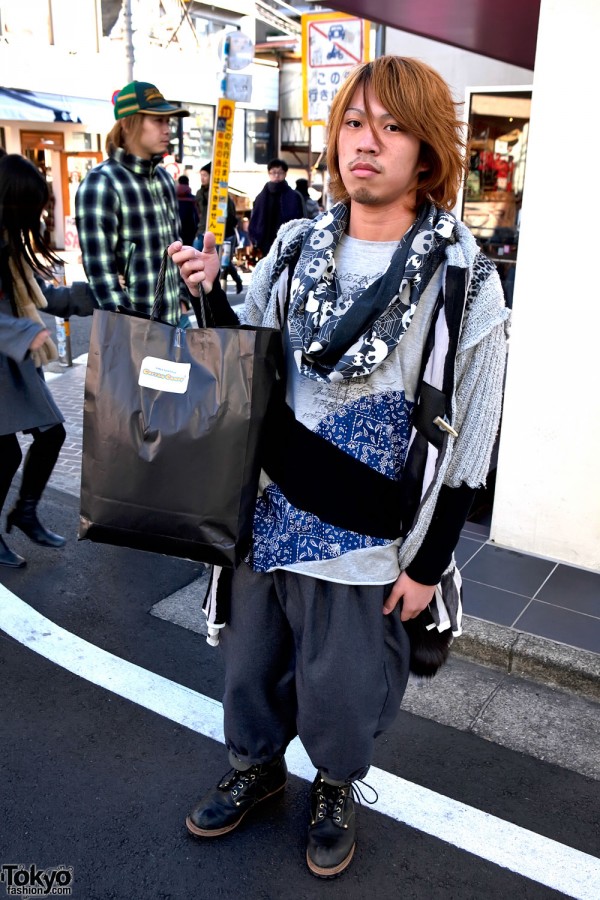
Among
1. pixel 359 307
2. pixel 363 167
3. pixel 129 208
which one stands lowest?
pixel 359 307

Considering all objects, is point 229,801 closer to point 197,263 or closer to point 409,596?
point 409,596

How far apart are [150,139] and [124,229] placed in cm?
44

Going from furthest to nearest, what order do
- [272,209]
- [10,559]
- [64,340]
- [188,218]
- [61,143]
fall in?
[61,143] → [188,218] → [272,209] → [64,340] → [10,559]

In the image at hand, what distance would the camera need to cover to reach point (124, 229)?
12.7 ft

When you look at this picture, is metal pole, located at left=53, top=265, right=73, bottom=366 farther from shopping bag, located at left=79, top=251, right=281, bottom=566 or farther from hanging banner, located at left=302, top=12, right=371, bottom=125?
shopping bag, located at left=79, top=251, right=281, bottom=566

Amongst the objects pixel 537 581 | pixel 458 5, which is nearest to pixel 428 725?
pixel 537 581

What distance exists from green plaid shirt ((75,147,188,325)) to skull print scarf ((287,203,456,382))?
2080mm

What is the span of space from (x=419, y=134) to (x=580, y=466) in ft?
7.92

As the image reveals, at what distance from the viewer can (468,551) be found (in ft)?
13.7

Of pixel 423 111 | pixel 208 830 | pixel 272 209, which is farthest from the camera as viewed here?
pixel 272 209

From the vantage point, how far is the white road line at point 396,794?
7.52ft

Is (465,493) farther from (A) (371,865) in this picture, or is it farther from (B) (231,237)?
(B) (231,237)

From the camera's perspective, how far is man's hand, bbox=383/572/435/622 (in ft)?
6.70

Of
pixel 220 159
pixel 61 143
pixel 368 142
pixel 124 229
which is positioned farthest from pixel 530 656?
pixel 61 143
